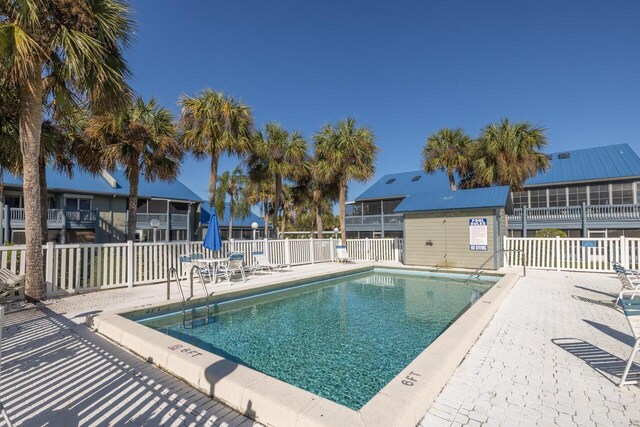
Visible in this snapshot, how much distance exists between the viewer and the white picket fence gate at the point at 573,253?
11039mm

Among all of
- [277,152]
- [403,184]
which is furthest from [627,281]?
[403,184]

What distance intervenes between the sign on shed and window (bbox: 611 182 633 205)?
14960 mm

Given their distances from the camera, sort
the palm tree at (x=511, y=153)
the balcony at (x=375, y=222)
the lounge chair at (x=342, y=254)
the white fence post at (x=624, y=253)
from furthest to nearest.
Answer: the balcony at (x=375, y=222), the palm tree at (x=511, y=153), the lounge chair at (x=342, y=254), the white fence post at (x=624, y=253)

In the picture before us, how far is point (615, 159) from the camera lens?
21328mm

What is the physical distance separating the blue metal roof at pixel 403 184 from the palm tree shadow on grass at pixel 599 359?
22798 millimetres

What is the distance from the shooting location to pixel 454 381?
3.18 m

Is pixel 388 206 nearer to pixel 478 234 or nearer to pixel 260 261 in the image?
pixel 478 234

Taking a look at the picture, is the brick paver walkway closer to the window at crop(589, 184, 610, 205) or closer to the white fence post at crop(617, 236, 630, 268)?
the white fence post at crop(617, 236, 630, 268)

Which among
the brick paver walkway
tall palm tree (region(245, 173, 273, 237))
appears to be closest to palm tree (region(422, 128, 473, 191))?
tall palm tree (region(245, 173, 273, 237))

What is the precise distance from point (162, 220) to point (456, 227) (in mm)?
21988

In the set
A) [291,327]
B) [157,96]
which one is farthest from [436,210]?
[157,96]

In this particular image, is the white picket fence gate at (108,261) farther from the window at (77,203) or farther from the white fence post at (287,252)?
the window at (77,203)

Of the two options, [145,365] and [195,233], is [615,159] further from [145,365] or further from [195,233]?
[195,233]

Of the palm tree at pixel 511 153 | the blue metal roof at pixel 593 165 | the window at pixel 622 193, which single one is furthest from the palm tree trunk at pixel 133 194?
the window at pixel 622 193
